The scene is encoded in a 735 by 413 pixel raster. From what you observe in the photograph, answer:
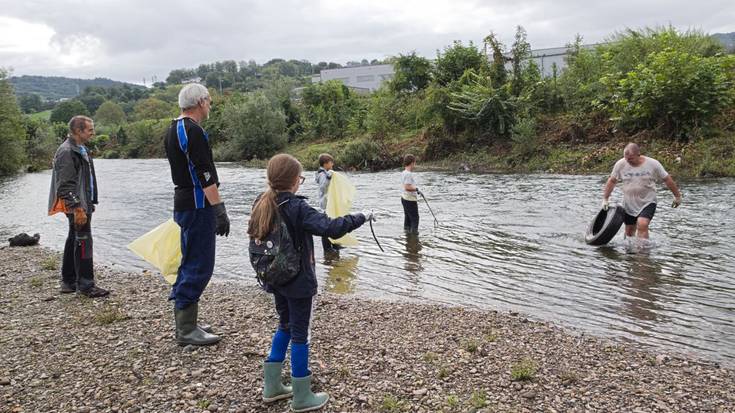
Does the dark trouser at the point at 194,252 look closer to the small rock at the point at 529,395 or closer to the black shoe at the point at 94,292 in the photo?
the black shoe at the point at 94,292

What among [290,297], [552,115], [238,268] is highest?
[552,115]

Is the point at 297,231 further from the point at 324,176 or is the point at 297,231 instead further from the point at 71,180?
the point at 324,176

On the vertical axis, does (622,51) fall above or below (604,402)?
above

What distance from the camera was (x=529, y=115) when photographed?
3017cm

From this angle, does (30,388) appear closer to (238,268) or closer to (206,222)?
(206,222)

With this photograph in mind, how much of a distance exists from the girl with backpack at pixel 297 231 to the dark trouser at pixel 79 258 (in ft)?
13.9

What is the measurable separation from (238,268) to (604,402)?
300 inches

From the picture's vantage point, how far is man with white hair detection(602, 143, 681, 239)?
1000 centimetres

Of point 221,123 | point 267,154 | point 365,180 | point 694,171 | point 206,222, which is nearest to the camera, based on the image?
point 206,222

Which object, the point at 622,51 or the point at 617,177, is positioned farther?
the point at 622,51

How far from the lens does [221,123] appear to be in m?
60.6

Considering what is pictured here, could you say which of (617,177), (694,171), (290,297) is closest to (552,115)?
(694,171)

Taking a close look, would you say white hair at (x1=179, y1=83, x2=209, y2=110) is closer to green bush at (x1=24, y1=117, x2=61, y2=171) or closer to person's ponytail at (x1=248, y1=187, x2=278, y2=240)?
person's ponytail at (x1=248, y1=187, x2=278, y2=240)

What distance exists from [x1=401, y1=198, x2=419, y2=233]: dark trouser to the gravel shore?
5.48 meters
